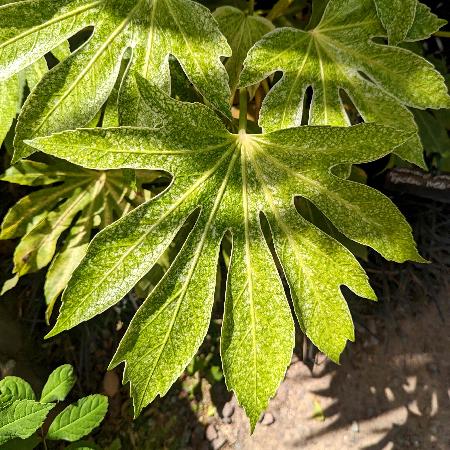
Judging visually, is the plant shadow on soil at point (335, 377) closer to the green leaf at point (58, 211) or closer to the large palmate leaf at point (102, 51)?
the green leaf at point (58, 211)

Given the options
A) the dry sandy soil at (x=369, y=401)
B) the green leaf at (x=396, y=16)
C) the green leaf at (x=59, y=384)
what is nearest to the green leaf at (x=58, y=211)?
the green leaf at (x=59, y=384)

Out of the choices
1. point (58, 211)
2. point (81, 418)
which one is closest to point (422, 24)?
point (58, 211)

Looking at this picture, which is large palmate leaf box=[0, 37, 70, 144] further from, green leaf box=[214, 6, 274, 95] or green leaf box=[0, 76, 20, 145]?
green leaf box=[214, 6, 274, 95]

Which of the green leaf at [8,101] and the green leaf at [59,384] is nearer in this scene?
the green leaf at [8,101]

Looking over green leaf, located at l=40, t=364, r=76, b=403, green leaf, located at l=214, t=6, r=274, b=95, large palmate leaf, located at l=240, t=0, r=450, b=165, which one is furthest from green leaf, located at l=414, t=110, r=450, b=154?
green leaf, located at l=40, t=364, r=76, b=403

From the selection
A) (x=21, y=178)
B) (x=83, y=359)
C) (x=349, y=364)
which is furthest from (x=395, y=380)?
(x=21, y=178)
